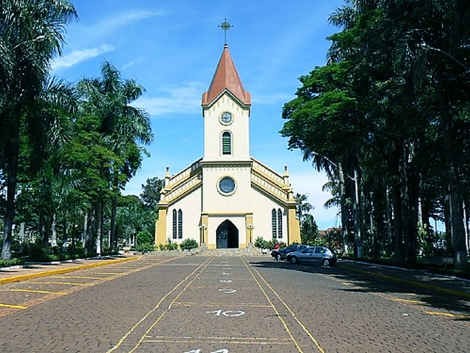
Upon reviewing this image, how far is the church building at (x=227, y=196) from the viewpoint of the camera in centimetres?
5247

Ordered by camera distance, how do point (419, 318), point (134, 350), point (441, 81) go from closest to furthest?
point (134, 350) → point (419, 318) → point (441, 81)

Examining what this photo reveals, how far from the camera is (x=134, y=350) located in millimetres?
6777

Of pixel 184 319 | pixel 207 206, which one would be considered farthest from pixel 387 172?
pixel 207 206

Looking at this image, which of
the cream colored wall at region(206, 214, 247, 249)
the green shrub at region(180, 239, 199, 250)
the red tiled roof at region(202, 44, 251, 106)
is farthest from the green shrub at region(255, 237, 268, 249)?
the red tiled roof at region(202, 44, 251, 106)

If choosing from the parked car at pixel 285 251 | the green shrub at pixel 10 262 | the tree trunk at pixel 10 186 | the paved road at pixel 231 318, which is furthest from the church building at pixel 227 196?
the paved road at pixel 231 318

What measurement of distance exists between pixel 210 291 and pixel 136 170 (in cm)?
2779

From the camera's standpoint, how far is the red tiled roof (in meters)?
56.2

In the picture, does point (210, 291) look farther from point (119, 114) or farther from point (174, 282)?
point (119, 114)

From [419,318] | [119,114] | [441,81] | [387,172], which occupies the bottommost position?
[419,318]

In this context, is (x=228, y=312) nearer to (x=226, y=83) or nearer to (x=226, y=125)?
(x=226, y=125)

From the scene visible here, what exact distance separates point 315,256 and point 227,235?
2517 centimetres

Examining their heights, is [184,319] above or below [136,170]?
below

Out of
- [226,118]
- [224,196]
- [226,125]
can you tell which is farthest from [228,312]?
[226,118]

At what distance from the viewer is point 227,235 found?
182 ft
